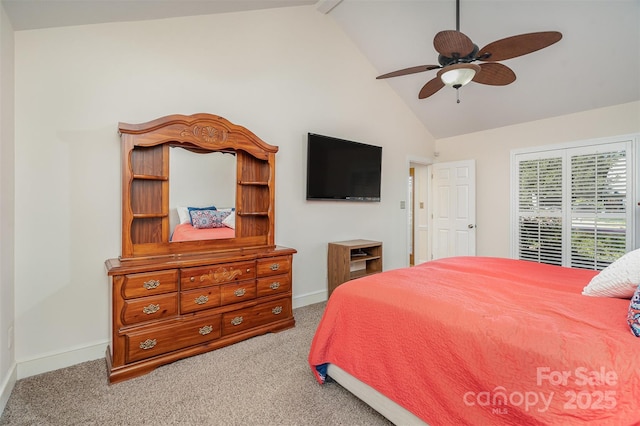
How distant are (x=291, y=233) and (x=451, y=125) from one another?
3.35 m

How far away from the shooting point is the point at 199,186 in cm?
258

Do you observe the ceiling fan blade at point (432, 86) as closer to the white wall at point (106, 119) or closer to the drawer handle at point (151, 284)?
the white wall at point (106, 119)

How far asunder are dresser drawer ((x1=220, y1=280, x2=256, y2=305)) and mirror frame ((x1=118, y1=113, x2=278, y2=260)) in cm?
37

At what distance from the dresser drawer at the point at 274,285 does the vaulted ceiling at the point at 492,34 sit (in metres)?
2.36

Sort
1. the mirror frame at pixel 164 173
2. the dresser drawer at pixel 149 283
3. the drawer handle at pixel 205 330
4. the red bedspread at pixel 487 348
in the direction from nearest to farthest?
the red bedspread at pixel 487 348 < the dresser drawer at pixel 149 283 < the mirror frame at pixel 164 173 < the drawer handle at pixel 205 330

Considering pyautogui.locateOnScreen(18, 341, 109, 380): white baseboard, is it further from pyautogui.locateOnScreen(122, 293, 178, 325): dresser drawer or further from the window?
the window

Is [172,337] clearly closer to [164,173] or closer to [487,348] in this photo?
[164,173]

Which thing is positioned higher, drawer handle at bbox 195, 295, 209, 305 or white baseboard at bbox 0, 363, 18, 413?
drawer handle at bbox 195, 295, 209, 305

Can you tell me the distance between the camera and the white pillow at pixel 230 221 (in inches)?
107

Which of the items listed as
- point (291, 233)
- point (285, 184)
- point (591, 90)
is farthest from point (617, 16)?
point (291, 233)

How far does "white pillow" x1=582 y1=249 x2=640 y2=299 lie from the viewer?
1.40m

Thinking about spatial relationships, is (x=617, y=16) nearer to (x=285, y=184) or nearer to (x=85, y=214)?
(x=285, y=184)

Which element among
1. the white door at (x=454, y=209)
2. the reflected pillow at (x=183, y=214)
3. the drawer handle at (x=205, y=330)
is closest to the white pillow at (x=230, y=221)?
the reflected pillow at (x=183, y=214)

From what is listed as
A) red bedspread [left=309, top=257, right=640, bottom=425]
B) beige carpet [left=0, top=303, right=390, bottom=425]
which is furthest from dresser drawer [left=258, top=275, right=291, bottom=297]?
red bedspread [left=309, top=257, right=640, bottom=425]
